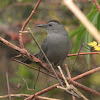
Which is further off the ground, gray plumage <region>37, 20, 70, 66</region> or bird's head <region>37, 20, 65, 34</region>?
bird's head <region>37, 20, 65, 34</region>

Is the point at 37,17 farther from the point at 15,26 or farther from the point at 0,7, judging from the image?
the point at 0,7

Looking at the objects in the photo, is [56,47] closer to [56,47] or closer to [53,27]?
[56,47]

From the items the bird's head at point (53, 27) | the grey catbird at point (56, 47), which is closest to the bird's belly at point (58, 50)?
the grey catbird at point (56, 47)

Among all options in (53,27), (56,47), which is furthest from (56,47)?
(53,27)

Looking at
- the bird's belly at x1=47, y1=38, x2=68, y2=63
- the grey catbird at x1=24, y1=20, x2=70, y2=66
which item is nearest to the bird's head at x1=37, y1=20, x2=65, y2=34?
the grey catbird at x1=24, y1=20, x2=70, y2=66

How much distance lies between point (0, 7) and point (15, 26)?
27.6 inches

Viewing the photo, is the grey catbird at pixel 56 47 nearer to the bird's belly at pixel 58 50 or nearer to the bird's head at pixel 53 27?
the bird's belly at pixel 58 50

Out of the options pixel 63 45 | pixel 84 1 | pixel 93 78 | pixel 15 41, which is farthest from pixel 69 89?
pixel 84 1

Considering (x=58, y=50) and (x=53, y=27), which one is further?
(x=53, y=27)

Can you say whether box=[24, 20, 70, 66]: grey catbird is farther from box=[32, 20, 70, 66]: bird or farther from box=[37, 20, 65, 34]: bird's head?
box=[37, 20, 65, 34]: bird's head

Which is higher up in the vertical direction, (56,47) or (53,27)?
(53,27)

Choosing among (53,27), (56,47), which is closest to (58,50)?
(56,47)

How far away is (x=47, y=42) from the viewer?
3.23 metres

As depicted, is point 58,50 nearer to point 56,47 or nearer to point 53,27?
point 56,47
